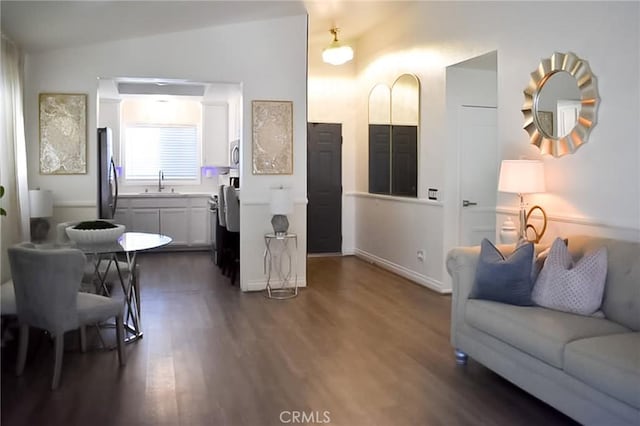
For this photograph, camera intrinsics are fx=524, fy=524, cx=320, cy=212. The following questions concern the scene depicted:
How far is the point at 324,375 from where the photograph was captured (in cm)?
323

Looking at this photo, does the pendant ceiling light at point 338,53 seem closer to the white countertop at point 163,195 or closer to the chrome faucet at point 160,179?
the white countertop at point 163,195

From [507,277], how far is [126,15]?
354 centimetres

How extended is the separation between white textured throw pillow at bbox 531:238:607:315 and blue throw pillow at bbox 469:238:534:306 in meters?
0.09

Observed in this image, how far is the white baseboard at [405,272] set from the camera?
18.0ft

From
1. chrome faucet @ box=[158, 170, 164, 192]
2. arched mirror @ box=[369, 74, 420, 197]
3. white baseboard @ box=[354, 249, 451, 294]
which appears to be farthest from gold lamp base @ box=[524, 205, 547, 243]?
chrome faucet @ box=[158, 170, 164, 192]

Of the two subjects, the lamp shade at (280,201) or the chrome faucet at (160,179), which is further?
the chrome faucet at (160,179)

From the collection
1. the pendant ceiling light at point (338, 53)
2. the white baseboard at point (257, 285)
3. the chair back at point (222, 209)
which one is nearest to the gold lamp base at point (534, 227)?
the white baseboard at point (257, 285)

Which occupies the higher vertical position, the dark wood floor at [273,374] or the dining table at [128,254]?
the dining table at [128,254]

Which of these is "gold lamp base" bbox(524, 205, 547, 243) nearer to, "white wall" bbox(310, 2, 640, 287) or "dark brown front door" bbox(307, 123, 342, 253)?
"white wall" bbox(310, 2, 640, 287)

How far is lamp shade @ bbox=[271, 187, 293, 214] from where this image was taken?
5.11m

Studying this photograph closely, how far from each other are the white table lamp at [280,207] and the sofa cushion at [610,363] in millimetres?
3117

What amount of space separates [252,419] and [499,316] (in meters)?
1.47

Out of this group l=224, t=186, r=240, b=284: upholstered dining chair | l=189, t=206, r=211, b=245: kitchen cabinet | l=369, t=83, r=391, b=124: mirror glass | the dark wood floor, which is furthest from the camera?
l=189, t=206, r=211, b=245: kitchen cabinet

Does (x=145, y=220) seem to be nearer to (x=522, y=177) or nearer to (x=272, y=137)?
Result: (x=272, y=137)
